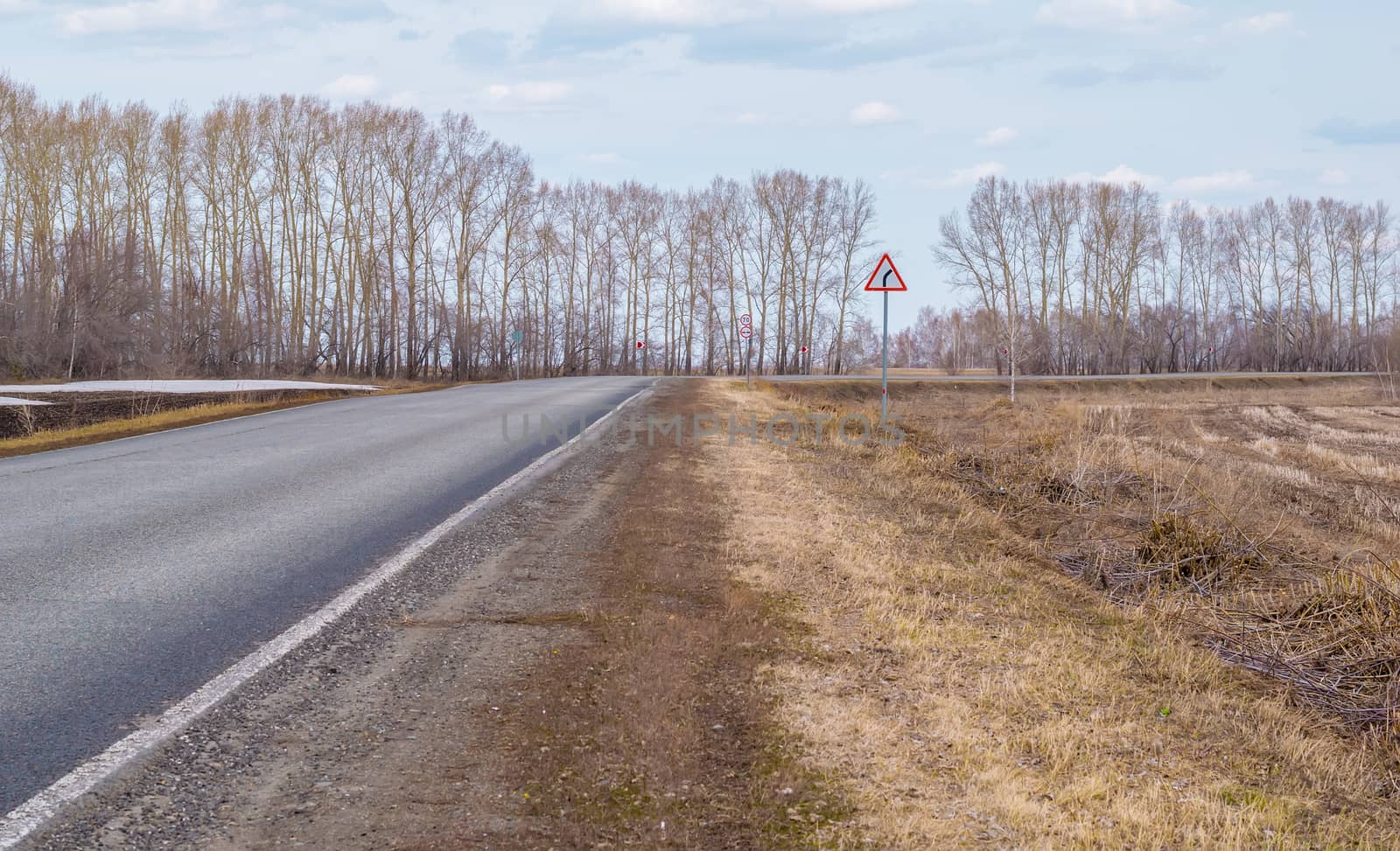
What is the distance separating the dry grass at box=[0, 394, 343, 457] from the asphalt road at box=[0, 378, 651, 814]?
141 centimetres

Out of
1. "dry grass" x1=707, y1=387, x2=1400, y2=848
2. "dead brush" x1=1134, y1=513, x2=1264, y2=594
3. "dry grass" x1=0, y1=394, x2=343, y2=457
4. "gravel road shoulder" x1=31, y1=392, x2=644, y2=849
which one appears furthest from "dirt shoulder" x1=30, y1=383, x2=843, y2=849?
"dry grass" x1=0, y1=394, x2=343, y2=457

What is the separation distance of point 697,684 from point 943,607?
2.08 metres

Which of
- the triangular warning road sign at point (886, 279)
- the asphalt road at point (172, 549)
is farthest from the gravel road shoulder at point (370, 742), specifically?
the triangular warning road sign at point (886, 279)

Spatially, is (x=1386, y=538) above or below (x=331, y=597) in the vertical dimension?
below

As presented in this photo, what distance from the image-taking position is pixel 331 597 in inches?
→ 196

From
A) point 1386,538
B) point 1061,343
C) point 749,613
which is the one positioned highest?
point 1061,343

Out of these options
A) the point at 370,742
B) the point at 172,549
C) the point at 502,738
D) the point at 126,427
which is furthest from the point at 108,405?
the point at 502,738

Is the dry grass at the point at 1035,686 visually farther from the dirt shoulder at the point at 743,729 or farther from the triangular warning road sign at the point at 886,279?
the triangular warning road sign at the point at 886,279

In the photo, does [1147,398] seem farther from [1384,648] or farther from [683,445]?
[1384,648]

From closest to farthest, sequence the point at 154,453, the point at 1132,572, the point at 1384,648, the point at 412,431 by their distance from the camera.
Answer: the point at 1384,648 → the point at 1132,572 → the point at 154,453 → the point at 412,431

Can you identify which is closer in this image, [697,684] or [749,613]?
[697,684]

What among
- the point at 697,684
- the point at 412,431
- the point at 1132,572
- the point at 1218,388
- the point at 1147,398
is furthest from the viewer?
the point at 1218,388

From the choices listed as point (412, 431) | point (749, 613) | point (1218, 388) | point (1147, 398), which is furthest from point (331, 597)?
point (1218, 388)

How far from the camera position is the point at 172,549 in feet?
19.5
